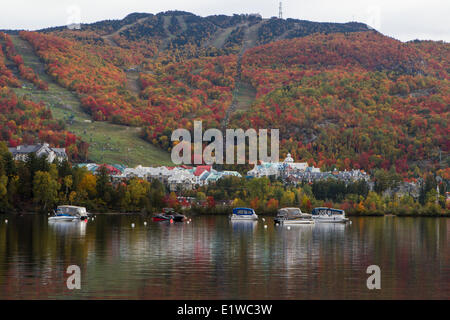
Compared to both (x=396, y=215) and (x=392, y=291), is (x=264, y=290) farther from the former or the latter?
(x=396, y=215)

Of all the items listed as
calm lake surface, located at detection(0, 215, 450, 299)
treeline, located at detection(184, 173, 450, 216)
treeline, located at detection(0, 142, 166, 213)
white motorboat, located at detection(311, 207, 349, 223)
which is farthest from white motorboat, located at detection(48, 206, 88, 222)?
white motorboat, located at detection(311, 207, 349, 223)

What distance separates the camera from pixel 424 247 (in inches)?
2771

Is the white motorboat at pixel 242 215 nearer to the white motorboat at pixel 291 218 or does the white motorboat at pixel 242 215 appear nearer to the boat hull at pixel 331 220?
the white motorboat at pixel 291 218

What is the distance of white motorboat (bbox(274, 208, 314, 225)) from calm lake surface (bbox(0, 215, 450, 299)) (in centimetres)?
2997

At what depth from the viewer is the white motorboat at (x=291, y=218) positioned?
113500 millimetres

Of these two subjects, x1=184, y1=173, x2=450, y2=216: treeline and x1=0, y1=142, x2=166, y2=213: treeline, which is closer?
x1=0, y1=142, x2=166, y2=213: treeline

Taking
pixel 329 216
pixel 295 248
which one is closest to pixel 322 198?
pixel 329 216

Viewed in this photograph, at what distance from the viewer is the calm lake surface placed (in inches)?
1588

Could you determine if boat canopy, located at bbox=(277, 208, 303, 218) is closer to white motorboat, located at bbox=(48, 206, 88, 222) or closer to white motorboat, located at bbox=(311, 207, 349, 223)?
white motorboat, located at bbox=(311, 207, 349, 223)

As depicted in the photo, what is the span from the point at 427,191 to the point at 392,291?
12896 centimetres

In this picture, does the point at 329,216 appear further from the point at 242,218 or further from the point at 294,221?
the point at 242,218

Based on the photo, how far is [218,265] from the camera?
5259 cm

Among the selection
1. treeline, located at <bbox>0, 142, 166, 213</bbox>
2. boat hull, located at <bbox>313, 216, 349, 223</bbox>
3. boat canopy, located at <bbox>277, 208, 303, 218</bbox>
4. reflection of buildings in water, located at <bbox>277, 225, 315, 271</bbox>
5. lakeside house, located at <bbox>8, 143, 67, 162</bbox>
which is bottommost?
boat hull, located at <bbox>313, 216, 349, 223</bbox>

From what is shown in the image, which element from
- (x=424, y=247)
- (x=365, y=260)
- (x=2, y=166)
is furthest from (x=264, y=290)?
(x=2, y=166)
